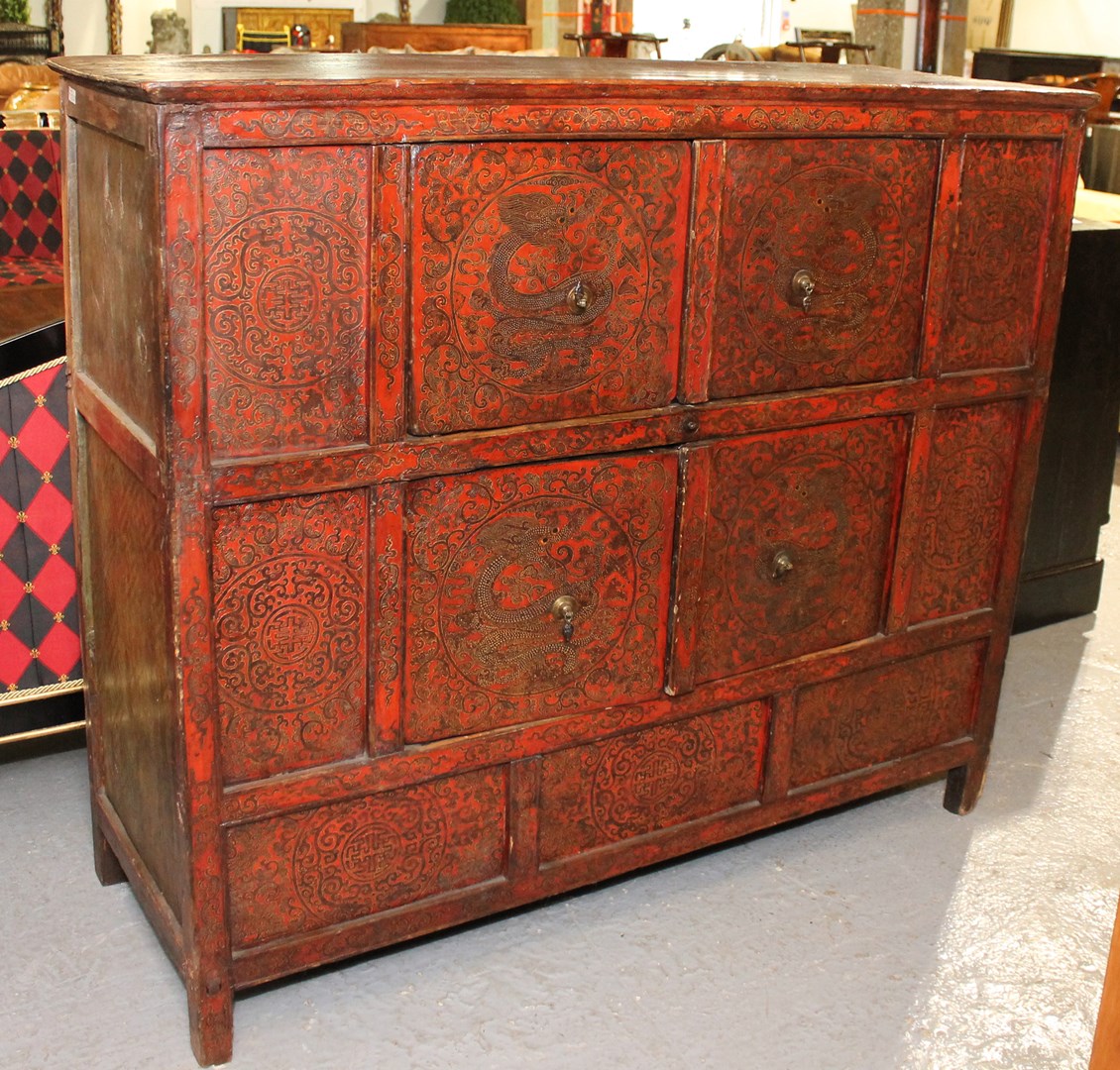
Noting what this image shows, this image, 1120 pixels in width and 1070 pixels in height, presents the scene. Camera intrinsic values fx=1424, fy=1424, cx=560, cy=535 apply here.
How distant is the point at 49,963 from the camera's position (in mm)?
2305

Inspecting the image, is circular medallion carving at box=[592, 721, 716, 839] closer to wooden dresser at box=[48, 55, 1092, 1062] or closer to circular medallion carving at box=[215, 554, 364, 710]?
wooden dresser at box=[48, 55, 1092, 1062]

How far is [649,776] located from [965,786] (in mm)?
799

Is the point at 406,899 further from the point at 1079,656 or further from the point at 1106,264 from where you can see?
the point at 1106,264

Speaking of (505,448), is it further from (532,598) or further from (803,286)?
(803,286)

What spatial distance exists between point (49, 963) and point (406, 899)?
1.96 feet

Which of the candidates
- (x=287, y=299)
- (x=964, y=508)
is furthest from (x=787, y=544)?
(x=287, y=299)

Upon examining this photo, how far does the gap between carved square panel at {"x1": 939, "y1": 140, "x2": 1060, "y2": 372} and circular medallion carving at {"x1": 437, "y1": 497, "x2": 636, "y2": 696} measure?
75cm

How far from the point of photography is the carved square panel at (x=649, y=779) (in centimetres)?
236

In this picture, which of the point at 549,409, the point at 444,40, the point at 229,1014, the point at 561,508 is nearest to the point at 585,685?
the point at 561,508

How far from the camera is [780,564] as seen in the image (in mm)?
2422

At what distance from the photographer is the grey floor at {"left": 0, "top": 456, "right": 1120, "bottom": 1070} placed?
7.13 ft

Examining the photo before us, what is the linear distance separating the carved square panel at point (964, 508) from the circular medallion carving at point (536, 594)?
67 cm

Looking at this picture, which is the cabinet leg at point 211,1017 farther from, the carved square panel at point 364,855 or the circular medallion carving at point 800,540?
the circular medallion carving at point 800,540

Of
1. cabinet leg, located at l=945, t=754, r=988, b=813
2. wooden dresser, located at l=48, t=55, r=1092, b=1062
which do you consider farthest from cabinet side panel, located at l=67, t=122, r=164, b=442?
cabinet leg, located at l=945, t=754, r=988, b=813
